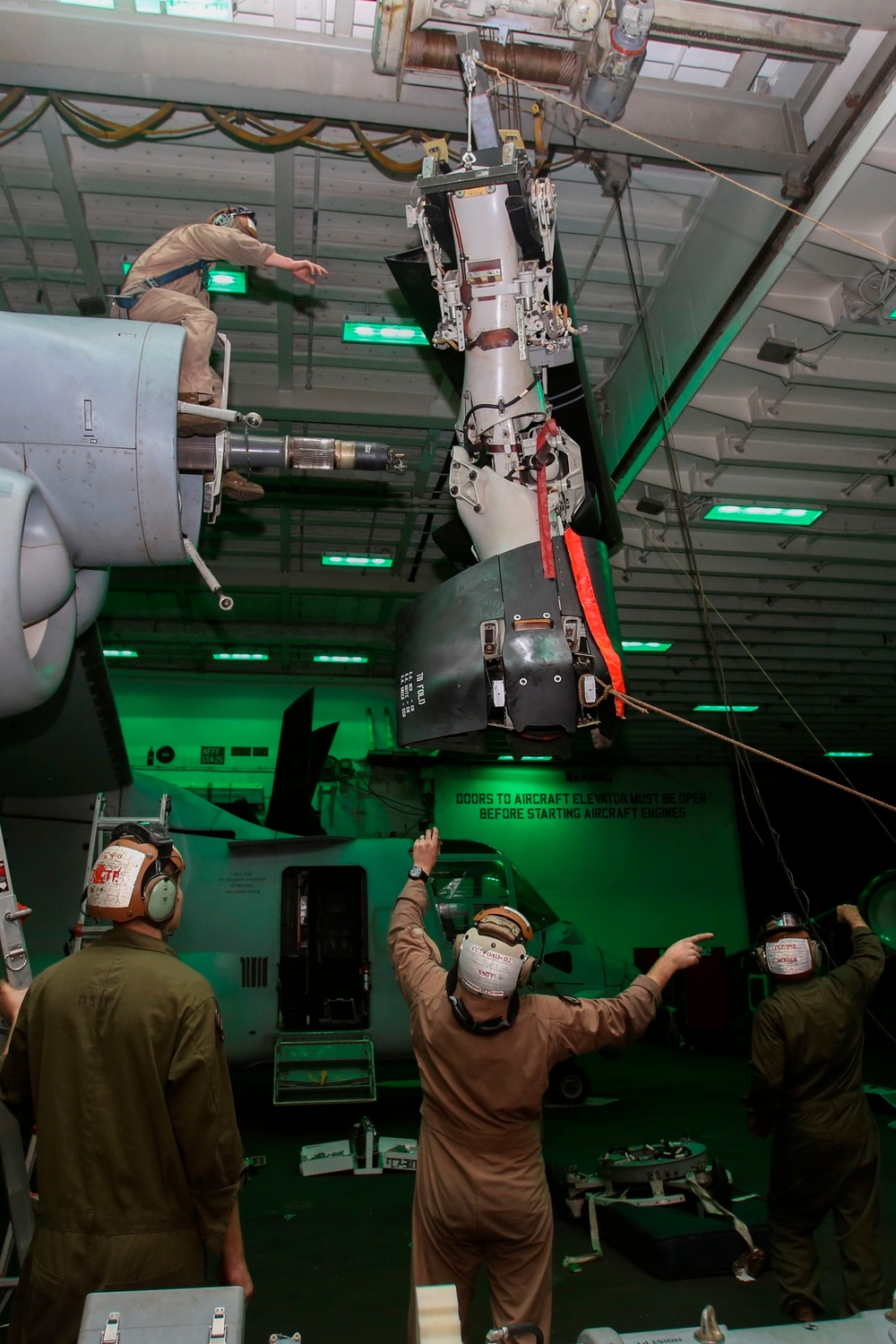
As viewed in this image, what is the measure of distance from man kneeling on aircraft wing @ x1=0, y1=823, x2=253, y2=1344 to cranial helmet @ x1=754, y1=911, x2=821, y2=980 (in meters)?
3.12

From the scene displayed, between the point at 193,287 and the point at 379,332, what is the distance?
387 centimetres

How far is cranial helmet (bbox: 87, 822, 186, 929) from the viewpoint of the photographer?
2896 millimetres

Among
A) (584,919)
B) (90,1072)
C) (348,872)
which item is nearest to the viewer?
(90,1072)

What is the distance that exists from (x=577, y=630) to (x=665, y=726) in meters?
15.4

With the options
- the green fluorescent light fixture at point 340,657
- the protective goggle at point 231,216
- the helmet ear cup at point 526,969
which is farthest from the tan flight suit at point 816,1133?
the green fluorescent light fixture at point 340,657

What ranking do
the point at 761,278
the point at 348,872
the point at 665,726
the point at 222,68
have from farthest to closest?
the point at 665,726, the point at 348,872, the point at 761,278, the point at 222,68

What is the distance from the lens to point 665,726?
18578 millimetres

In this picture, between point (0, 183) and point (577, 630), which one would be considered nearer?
point (577, 630)

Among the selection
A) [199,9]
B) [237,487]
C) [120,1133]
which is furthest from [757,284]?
[120,1133]

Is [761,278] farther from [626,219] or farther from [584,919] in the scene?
[584,919]

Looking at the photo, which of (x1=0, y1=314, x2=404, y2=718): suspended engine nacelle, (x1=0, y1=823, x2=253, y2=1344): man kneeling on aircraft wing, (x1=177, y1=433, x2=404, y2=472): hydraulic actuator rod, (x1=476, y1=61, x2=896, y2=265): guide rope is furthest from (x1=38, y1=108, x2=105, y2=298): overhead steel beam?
(x1=0, y1=823, x2=253, y2=1344): man kneeling on aircraft wing

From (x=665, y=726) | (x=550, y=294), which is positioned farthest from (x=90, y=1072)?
(x=665, y=726)

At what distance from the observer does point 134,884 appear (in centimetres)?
292

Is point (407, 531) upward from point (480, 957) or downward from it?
upward
